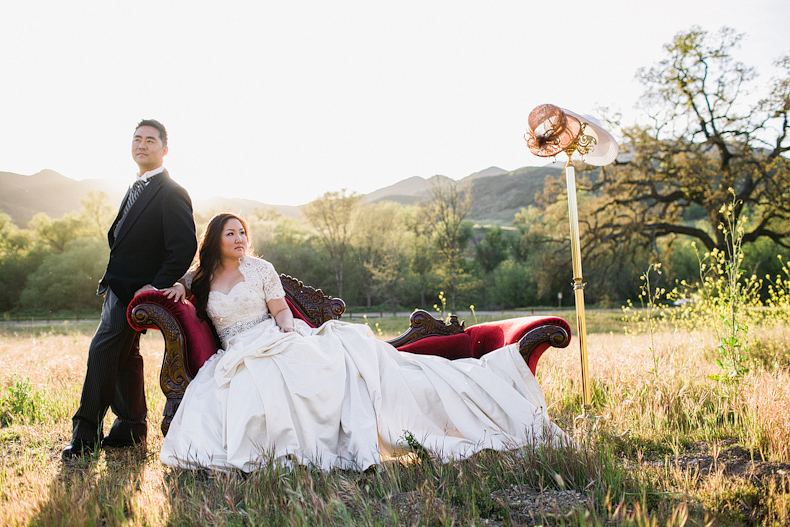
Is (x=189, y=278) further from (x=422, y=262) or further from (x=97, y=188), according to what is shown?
(x=97, y=188)

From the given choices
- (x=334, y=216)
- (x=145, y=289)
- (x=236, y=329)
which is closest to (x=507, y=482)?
(x=236, y=329)

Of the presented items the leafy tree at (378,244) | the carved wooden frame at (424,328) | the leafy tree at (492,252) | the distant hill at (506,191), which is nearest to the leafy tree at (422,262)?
the leafy tree at (378,244)

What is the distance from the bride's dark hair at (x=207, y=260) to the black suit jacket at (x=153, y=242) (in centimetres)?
16

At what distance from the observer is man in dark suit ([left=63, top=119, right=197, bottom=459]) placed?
3.29m

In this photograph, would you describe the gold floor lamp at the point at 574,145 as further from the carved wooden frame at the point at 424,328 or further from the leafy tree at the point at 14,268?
the leafy tree at the point at 14,268

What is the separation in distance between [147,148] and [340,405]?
2.27 meters

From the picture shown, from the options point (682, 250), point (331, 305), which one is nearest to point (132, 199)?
point (331, 305)

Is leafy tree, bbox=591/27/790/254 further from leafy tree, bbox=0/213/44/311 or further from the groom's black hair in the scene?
leafy tree, bbox=0/213/44/311

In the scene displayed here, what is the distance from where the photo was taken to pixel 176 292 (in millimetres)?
3232

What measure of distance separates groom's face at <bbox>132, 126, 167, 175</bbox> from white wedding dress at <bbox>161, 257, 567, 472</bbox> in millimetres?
1393

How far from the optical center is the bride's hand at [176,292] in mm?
3174

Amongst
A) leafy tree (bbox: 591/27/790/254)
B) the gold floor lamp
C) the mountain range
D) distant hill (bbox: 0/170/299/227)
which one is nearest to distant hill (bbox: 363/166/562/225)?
the mountain range

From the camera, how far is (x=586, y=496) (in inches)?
88.4

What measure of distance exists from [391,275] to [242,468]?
86.2 ft
